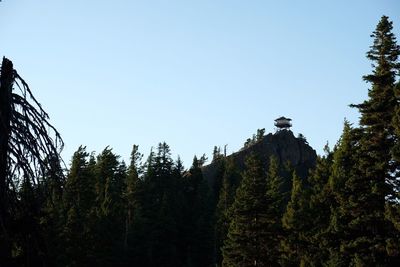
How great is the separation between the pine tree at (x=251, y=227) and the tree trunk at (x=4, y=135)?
38772 mm

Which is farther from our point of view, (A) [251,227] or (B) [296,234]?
(A) [251,227]

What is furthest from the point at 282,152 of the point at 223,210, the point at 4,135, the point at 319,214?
the point at 4,135

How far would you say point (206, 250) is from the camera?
258 ft

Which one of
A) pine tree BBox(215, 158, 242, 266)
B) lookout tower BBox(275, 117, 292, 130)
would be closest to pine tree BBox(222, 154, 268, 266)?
pine tree BBox(215, 158, 242, 266)

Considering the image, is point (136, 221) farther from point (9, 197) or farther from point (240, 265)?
point (9, 197)

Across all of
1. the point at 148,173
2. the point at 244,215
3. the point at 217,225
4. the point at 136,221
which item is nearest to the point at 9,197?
the point at 244,215

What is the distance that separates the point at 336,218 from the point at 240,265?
Answer: 50.7ft

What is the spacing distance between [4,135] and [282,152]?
11878cm

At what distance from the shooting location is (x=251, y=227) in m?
44.7

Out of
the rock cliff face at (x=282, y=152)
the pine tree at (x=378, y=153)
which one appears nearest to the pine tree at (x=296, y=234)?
the pine tree at (x=378, y=153)

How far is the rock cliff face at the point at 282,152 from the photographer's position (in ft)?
392

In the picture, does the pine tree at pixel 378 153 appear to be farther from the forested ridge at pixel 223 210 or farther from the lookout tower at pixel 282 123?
the lookout tower at pixel 282 123

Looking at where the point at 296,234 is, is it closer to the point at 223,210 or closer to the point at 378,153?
the point at 378,153

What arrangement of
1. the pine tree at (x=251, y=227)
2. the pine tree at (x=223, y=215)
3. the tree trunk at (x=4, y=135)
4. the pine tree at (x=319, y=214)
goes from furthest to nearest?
the pine tree at (x=223, y=215), the pine tree at (x=251, y=227), the pine tree at (x=319, y=214), the tree trunk at (x=4, y=135)
